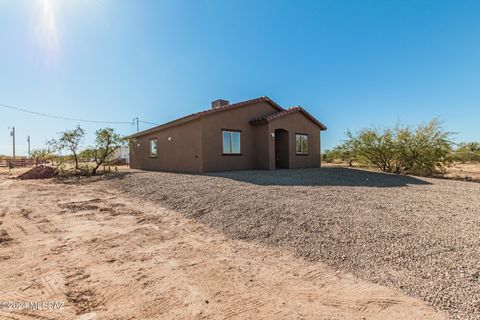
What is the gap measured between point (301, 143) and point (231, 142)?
503 centimetres

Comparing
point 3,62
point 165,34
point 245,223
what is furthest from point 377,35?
point 3,62

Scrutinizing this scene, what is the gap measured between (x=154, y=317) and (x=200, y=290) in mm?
552

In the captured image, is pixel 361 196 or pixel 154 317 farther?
pixel 361 196

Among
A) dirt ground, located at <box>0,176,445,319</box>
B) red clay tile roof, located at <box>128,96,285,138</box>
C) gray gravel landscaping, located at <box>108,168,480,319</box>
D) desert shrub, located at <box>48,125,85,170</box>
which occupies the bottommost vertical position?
dirt ground, located at <box>0,176,445,319</box>

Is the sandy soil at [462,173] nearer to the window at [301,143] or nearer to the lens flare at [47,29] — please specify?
the window at [301,143]

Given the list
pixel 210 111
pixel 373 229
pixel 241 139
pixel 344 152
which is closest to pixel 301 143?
pixel 241 139

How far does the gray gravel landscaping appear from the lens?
2.43m

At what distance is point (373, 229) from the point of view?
3.73m

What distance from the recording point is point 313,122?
50.8ft

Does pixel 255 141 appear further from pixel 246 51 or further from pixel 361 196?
pixel 361 196

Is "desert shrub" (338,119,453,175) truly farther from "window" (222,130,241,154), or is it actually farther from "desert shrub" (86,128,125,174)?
"desert shrub" (86,128,125,174)

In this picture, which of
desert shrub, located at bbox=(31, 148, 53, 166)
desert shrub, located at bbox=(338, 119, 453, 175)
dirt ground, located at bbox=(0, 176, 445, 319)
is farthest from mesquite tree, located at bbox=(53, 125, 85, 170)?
desert shrub, located at bbox=(338, 119, 453, 175)

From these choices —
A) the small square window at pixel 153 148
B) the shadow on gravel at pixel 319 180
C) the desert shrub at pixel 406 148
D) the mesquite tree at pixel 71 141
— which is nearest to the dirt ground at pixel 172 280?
the shadow on gravel at pixel 319 180

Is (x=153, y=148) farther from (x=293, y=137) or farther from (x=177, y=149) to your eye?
(x=293, y=137)
